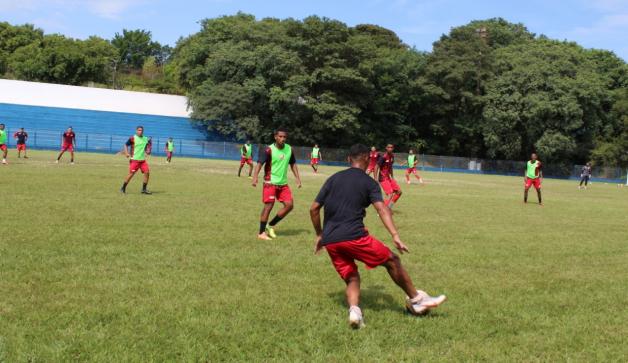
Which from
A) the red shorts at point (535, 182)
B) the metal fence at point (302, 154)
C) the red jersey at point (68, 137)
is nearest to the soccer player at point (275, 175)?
the red shorts at point (535, 182)

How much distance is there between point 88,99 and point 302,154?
23198 mm

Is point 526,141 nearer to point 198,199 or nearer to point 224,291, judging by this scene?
point 198,199

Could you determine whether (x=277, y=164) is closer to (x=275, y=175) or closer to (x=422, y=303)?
(x=275, y=175)

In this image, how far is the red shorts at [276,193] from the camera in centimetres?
1068

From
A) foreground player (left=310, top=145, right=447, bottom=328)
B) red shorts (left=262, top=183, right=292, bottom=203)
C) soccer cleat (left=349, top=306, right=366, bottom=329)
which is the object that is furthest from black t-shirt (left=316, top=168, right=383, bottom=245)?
red shorts (left=262, top=183, right=292, bottom=203)

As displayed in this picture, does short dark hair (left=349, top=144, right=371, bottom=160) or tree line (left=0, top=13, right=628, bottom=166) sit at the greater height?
tree line (left=0, top=13, right=628, bottom=166)

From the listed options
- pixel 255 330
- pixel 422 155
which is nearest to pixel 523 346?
pixel 255 330

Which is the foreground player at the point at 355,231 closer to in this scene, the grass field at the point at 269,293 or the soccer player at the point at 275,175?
the grass field at the point at 269,293

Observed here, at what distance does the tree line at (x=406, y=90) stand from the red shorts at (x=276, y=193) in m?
45.7

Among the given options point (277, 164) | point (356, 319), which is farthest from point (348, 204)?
point (277, 164)

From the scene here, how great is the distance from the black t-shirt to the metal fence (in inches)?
1740

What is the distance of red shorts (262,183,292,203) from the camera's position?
10.7 meters

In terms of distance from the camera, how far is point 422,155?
63688mm

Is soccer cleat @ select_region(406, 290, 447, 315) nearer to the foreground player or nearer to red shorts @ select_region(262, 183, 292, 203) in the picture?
the foreground player
